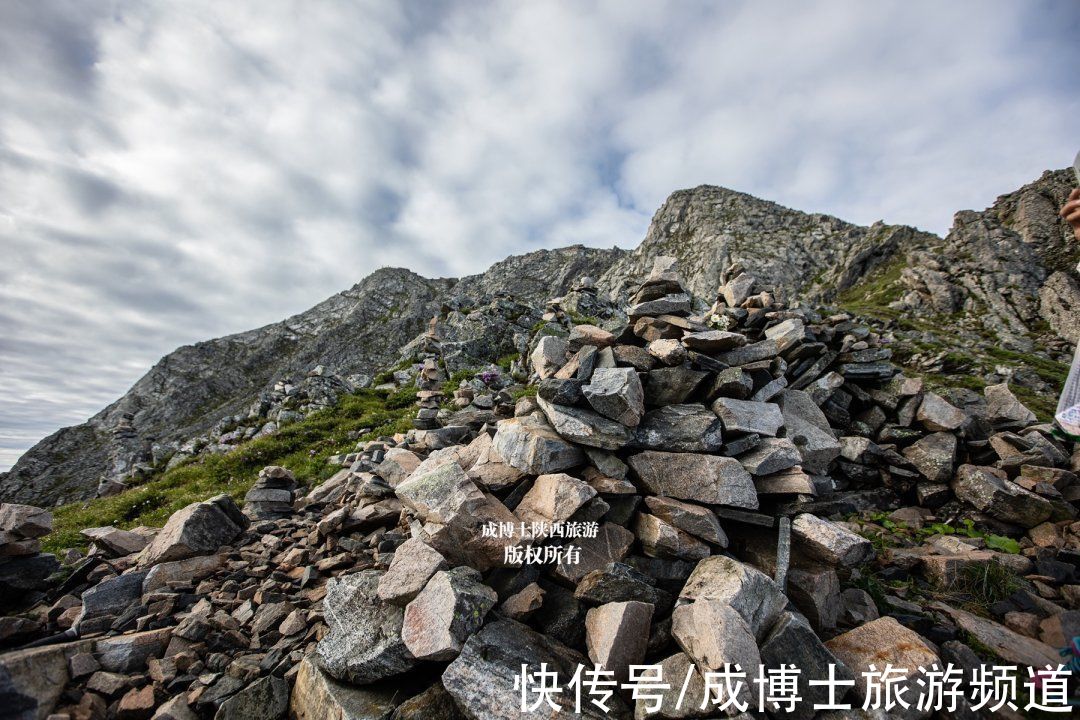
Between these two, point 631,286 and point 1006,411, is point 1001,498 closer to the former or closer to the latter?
point 1006,411

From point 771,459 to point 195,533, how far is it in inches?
483

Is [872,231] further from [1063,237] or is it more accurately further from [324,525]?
[324,525]

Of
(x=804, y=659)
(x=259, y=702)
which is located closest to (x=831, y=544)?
(x=804, y=659)

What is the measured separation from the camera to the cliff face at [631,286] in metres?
40.0

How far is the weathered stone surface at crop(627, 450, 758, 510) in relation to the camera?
7.15 meters

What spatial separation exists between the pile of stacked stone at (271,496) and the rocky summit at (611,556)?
8 centimetres

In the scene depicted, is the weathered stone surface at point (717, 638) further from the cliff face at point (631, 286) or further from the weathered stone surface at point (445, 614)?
the cliff face at point (631, 286)

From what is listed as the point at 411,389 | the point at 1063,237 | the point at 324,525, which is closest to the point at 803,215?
the point at 1063,237

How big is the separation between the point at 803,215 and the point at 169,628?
15305 cm

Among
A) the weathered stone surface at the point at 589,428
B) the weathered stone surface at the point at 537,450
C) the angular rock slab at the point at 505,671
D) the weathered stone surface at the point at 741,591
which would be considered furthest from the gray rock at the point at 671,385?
the angular rock slab at the point at 505,671

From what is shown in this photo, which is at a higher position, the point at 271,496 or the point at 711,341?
the point at 711,341

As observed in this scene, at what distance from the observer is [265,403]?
24500 mm

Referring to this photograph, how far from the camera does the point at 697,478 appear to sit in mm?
7312

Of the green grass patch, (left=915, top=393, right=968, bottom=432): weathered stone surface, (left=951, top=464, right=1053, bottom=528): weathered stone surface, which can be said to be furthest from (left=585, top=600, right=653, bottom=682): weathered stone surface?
the green grass patch
